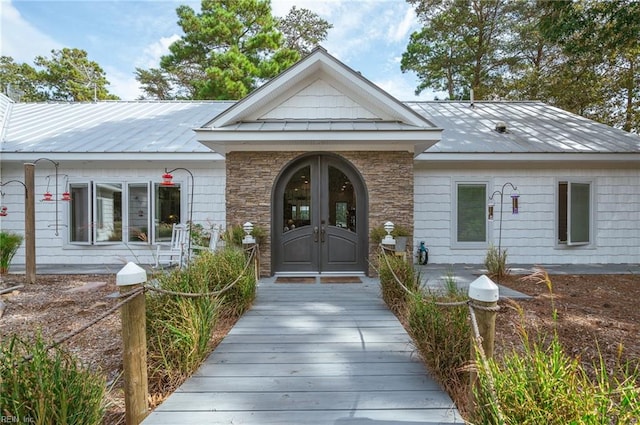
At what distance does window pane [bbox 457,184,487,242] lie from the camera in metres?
8.72

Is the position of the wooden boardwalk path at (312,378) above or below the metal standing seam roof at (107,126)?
below

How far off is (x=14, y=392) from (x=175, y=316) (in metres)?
1.24

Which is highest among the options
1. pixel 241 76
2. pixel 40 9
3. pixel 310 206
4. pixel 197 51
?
pixel 197 51

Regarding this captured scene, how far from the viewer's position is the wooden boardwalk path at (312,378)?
241cm

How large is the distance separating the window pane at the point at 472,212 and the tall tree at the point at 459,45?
520 inches

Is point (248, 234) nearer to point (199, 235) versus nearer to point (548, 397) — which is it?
point (199, 235)

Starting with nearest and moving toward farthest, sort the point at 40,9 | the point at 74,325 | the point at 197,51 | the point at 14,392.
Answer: the point at 14,392 < the point at 74,325 < the point at 40,9 < the point at 197,51

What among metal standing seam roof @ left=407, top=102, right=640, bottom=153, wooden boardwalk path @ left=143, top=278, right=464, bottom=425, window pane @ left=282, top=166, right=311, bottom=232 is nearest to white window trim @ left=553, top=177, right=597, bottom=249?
metal standing seam roof @ left=407, top=102, right=640, bottom=153

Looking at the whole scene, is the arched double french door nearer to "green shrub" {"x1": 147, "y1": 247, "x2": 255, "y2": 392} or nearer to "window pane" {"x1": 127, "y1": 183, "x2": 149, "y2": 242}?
"green shrub" {"x1": 147, "y1": 247, "x2": 255, "y2": 392}

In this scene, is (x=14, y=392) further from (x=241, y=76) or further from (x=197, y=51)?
(x=197, y=51)

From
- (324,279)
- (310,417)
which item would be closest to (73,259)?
(324,279)

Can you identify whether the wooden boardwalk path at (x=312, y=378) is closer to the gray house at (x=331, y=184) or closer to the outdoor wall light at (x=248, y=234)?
the outdoor wall light at (x=248, y=234)

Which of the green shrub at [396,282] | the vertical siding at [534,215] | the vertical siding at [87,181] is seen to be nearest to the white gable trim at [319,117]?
the vertical siding at [87,181]

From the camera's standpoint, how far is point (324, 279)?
682cm
